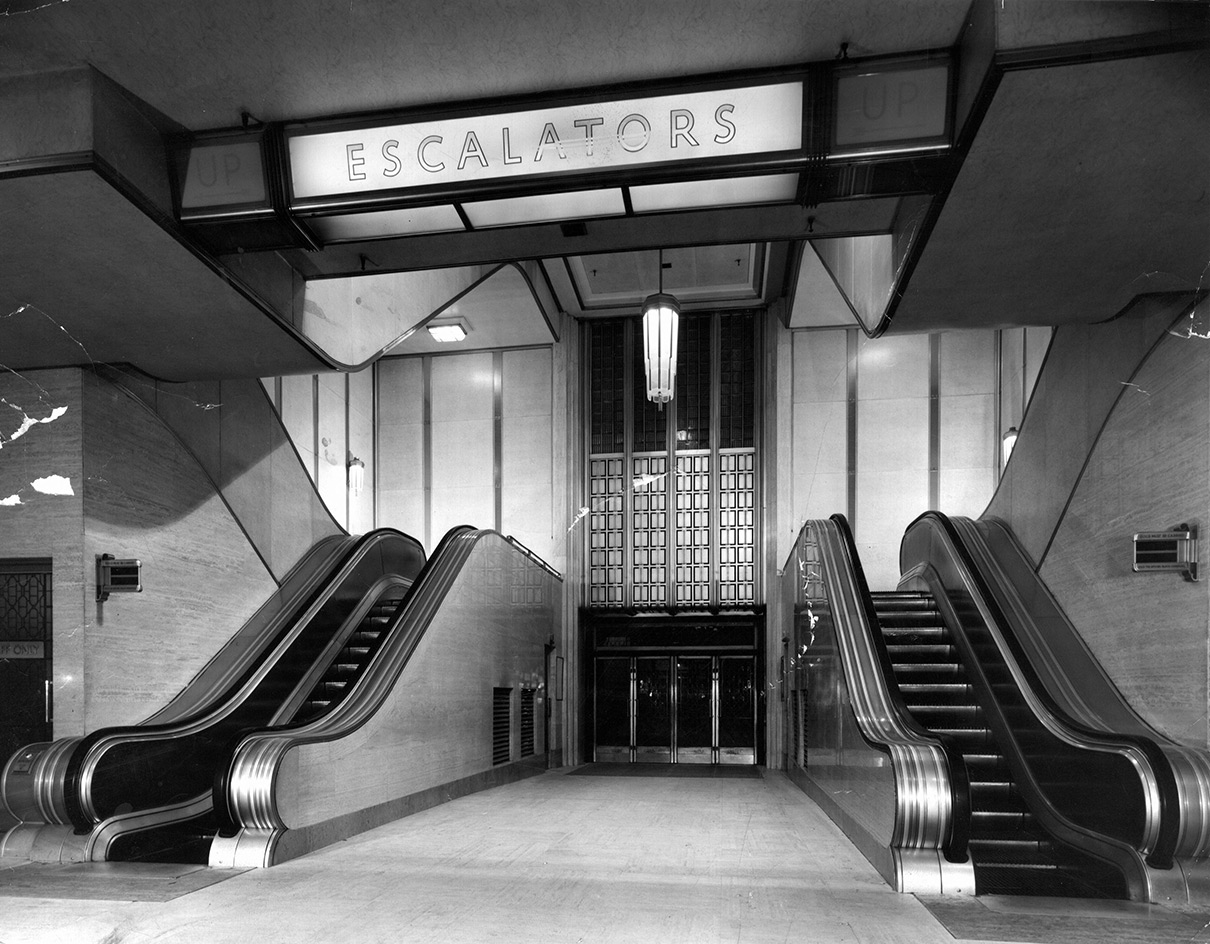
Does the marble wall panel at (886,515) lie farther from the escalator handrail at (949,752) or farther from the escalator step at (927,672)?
the escalator handrail at (949,752)

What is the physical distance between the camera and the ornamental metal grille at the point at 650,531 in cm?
1206

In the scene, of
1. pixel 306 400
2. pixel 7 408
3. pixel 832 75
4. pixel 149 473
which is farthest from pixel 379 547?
pixel 832 75

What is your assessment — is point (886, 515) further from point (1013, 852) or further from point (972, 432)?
point (1013, 852)

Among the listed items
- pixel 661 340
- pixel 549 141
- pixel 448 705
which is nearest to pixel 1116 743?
pixel 549 141

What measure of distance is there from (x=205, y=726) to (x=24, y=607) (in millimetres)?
1404

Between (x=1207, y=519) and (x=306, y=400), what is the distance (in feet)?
29.0

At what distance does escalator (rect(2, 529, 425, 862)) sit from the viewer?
16.4 ft

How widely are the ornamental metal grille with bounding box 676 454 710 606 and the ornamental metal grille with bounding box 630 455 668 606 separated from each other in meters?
0.20

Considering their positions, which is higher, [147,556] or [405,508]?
[405,508]

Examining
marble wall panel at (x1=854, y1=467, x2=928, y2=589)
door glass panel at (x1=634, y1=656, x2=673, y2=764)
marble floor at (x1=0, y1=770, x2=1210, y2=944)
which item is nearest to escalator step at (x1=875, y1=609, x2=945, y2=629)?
marble floor at (x1=0, y1=770, x2=1210, y2=944)

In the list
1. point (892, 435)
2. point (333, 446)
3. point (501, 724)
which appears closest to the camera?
point (501, 724)

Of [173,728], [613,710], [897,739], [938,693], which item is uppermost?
[897,739]

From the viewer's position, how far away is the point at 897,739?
15.9ft

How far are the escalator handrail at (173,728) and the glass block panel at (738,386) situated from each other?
567cm
